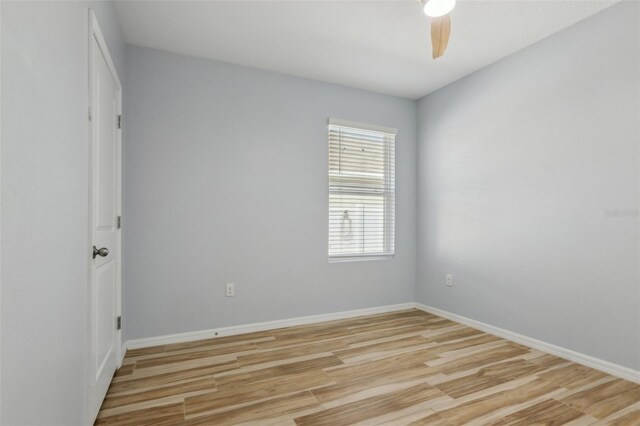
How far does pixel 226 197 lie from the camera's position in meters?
3.20

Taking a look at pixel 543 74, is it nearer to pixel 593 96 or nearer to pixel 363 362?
pixel 593 96

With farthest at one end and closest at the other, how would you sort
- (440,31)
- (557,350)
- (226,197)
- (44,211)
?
(226,197), (557,350), (440,31), (44,211)

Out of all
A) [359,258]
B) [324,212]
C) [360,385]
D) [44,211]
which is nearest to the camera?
[44,211]

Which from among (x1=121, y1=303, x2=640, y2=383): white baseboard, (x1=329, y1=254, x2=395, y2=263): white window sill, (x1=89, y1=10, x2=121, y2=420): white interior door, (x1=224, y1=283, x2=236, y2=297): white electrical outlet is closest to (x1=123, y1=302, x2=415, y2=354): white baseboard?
(x1=121, y1=303, x2=640, y2=383): white baseboard

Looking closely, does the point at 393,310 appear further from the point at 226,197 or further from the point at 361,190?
the point at 226,197

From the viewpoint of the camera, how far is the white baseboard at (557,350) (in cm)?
231

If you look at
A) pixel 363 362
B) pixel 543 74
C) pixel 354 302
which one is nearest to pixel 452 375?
pixel 363 362

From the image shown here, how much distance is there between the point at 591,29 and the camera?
2.52 metres

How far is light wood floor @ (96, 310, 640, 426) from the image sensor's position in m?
1.86

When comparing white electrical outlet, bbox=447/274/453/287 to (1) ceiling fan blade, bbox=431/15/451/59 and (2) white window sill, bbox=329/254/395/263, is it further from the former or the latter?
(1) ceiling fan blade, bbox=431/15/451/59

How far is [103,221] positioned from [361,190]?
261 cm

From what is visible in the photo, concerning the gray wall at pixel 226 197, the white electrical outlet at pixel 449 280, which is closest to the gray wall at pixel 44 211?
the gray wall at pixel 226 197

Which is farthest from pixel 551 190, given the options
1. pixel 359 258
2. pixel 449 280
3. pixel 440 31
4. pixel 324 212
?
pixel 324 212

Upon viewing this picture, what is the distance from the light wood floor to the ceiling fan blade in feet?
6.88
